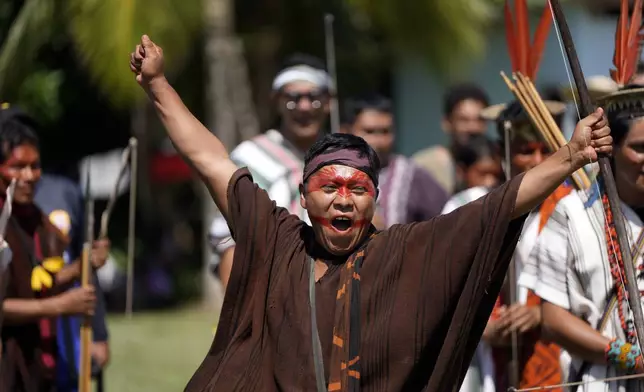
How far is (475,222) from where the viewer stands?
14.7ft

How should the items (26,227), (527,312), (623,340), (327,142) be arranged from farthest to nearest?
(26,227)
(527,312)
(623,340)
(327,142)

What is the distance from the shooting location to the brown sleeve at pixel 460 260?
14.7ft

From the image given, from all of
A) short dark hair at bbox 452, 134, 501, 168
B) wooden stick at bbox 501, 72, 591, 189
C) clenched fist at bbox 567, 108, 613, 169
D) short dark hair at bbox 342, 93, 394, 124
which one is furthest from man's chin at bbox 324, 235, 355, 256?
short dark hair at bbox 342, 93, 394, 124

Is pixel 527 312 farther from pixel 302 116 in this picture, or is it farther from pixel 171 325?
pixel 171 325

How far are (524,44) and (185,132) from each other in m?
1.68

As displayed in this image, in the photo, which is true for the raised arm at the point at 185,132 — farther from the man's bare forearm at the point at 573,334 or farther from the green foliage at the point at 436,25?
the green foliage at the point at 436,25

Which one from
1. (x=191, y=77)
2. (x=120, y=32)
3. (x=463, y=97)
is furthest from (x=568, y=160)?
(x=191, y=77)

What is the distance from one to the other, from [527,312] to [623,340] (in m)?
0.94

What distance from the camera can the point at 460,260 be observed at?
178 inches

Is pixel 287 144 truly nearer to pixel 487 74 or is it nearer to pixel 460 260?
pixel 460 260

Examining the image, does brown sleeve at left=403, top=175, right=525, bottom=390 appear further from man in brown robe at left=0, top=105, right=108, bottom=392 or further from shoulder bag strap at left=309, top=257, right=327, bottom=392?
man in brown robe at left=0, top=105, right=108, bottom=392

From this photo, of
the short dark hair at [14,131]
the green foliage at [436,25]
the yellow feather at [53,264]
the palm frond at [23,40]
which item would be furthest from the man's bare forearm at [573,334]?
the palm frond at [23,40]

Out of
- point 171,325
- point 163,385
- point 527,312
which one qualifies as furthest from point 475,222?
point 171,325

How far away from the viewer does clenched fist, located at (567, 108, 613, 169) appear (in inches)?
172
